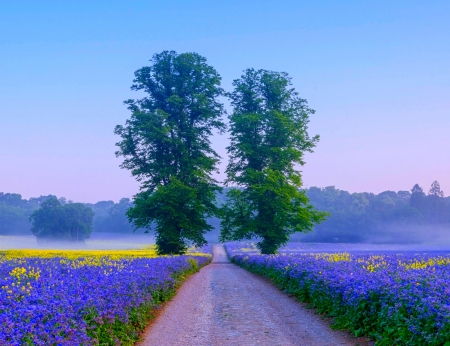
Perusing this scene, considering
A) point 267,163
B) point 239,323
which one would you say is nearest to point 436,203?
point 267,163

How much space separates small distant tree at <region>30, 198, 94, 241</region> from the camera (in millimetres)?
129375

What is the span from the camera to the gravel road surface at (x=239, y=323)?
1045 centimetres

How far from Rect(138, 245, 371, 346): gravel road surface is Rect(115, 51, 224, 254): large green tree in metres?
21.7

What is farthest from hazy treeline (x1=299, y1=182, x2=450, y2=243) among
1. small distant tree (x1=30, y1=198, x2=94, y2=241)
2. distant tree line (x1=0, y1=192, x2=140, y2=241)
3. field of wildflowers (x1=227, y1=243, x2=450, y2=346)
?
field of wildflowers (x1=227, y1=243, x2=450, y2=346)

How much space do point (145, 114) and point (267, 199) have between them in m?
13.9

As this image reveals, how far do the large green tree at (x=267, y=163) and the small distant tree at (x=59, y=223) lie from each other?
3851 inches

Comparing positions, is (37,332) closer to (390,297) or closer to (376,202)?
(390,297)

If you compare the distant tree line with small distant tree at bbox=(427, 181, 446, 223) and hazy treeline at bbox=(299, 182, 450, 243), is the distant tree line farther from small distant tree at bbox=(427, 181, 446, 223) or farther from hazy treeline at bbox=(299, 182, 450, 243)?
small distant tree at bbox=(427, 181, 446, 223)

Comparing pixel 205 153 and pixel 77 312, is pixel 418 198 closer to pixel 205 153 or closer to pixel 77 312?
pixel 205 153

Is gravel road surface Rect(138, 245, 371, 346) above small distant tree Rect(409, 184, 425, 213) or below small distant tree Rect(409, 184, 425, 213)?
below

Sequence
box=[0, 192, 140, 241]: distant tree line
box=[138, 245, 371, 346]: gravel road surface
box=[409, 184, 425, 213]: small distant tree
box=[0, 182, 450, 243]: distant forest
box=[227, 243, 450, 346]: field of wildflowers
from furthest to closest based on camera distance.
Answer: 1. box=[409, 184, 425, 213]: small distant tree
2. box=[0, 192, 140, 241]: distant tree line
3. box=[0, 182, 450, 243]: distant forest
4. box=[138, 245, 371, 346]: gravel road surface
5. box=[227, 243, 450, 346]: field of wildflowers

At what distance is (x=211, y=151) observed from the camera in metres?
44.4

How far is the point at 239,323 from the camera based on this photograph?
12.3 m

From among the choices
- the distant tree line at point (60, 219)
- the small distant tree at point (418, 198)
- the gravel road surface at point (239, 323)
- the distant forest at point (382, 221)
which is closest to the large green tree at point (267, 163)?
the gravel road surface at point (239, 323)
